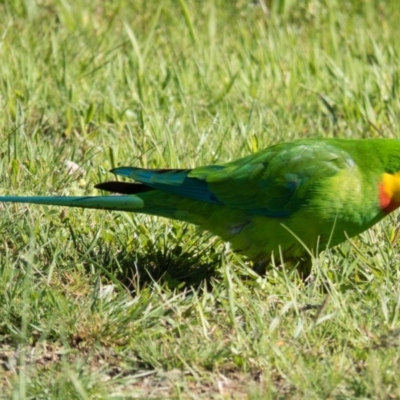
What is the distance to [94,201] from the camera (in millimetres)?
3398

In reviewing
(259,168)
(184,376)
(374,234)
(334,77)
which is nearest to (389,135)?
(334,77)

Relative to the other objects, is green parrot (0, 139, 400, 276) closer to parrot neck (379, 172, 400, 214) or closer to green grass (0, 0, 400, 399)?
parrot neck (379, 172, 400, 214)

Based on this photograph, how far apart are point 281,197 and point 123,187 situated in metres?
0.60

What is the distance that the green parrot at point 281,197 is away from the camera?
3.32 m

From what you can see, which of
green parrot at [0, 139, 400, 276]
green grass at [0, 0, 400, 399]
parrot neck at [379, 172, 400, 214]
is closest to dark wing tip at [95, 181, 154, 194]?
green parrot at [0, 139, 400, 276]

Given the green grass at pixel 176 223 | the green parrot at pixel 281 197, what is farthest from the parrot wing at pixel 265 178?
the green grass at pixel 176 223

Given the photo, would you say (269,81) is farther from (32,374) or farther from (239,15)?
(32,374)

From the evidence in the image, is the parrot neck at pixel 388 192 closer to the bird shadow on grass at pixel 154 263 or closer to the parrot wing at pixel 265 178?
the parrot wing at pixel 265 178

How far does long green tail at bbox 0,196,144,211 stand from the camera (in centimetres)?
335

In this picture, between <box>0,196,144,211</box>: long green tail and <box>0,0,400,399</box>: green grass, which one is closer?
<box>0,0,400,399</box>: green grass

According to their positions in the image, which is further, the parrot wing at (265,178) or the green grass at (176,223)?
the parrot wing at (265,178)

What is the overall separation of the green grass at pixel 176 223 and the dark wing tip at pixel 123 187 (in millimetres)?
215

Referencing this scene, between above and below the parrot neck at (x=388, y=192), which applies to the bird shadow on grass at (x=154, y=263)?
below

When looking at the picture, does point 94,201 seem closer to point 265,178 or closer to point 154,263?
point 154,263
